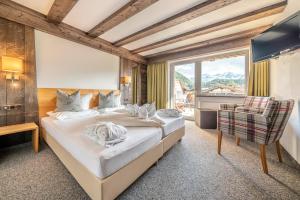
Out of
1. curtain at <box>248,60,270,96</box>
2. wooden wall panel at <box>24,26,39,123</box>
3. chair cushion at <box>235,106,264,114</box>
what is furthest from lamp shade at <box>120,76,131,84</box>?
curtain at <box>248,60,270,96</box>

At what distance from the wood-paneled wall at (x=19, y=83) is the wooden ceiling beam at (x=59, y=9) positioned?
462mm

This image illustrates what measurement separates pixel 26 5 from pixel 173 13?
2596 millimetres

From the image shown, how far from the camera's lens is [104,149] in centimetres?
117

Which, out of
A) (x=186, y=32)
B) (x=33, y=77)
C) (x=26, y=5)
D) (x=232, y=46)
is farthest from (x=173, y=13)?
(x=33, y=77)

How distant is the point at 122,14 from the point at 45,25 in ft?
5.22

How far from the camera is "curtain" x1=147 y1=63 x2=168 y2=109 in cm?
496

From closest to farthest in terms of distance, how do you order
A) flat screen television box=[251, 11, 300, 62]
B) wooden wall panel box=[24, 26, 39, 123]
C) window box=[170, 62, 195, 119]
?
flat screen television box=[251, 11, 300, 62] < wooden wall panel box=[24, 26, 39, 123] < window box=[170, 62, 195, 119]

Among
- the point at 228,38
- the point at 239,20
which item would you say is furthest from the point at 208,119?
the point at 239,20

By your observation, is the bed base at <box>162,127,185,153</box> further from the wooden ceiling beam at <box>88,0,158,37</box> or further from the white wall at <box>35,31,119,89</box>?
the white wall at <box>35,31,119,89</box>

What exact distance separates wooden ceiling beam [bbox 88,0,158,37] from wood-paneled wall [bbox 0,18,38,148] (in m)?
1.22

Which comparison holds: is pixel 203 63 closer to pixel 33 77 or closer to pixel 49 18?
pixel 49 18

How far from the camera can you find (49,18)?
8.22 feet

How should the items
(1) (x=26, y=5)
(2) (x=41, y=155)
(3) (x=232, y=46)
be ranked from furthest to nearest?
(3) (x=232, y=46) → (1) (x=26, y=5) → (2) (x=41, y=155)

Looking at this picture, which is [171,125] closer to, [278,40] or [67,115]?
[67,115]
